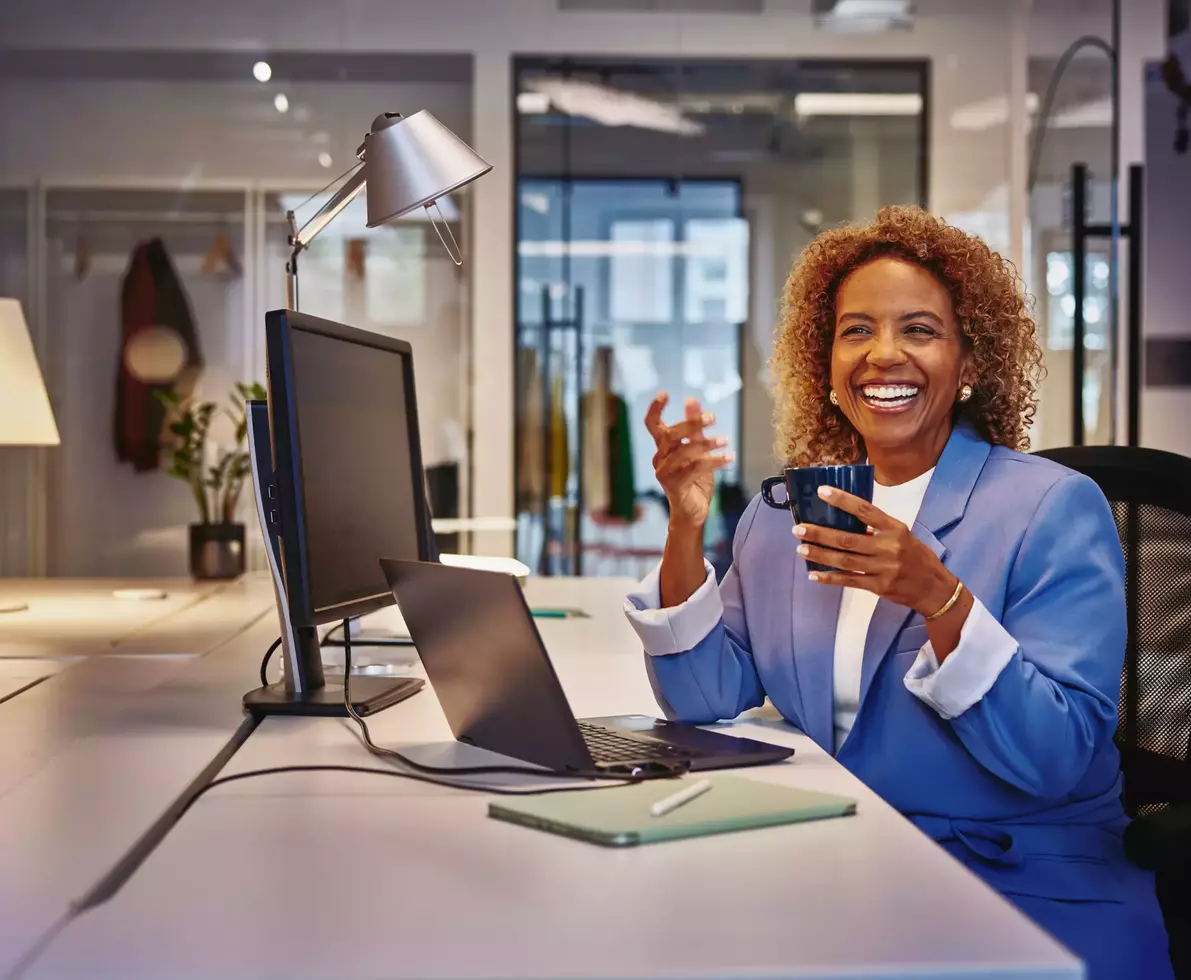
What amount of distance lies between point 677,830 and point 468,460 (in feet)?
13.4

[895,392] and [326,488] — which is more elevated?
[895,392]

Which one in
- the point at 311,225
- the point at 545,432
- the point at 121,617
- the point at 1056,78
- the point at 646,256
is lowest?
the point at 121,617

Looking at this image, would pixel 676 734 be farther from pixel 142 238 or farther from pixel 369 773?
pixel 142 238

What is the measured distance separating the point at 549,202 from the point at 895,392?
349 centimetres

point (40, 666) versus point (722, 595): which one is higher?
point (722, 595)

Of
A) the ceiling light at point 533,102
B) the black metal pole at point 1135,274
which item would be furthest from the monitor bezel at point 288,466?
the ceiling light at point 533,102

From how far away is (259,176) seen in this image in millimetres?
5031

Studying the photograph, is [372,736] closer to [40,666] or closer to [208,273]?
[40,666]

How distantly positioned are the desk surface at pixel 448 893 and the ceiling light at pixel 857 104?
4217mm

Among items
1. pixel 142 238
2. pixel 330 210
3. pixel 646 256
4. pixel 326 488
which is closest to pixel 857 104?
pixel 646 256

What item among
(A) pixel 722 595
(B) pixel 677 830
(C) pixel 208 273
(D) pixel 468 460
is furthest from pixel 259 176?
(B) pixel 677 830

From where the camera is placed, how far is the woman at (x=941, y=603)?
1336 millimetres

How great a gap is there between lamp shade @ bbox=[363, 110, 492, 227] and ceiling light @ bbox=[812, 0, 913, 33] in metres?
3.73

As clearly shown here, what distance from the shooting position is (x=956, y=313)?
175 cm
